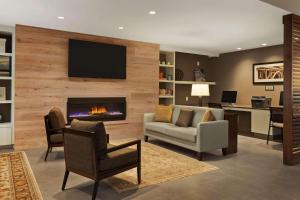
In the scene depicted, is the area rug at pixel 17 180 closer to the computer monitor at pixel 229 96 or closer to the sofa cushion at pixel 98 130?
the sofa cushion at pixel 98 130

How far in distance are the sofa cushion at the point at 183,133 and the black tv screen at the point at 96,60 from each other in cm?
203

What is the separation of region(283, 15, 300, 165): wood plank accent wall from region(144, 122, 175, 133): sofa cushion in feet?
7.14

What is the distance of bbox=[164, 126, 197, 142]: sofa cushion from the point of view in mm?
4324

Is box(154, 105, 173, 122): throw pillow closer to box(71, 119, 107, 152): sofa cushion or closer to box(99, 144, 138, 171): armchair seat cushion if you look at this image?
box(99, 144, 138, 171): armchair seat cushion

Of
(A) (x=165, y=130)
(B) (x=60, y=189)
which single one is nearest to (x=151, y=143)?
(A) (x=165, y=130)

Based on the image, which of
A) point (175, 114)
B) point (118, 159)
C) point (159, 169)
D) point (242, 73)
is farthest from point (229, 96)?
point (118, 159)

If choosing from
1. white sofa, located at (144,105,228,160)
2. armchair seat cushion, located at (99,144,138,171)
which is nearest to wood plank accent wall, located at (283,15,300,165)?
white sofa, located at (144,105,228,160)

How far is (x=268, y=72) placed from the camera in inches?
266

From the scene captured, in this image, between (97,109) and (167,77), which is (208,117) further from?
(167,77)

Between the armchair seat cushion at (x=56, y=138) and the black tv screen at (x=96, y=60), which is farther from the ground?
the black tv screen at (x=96, y=60)

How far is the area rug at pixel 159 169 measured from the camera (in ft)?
10.3

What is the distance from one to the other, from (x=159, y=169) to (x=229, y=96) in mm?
4688

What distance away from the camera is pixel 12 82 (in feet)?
16.1

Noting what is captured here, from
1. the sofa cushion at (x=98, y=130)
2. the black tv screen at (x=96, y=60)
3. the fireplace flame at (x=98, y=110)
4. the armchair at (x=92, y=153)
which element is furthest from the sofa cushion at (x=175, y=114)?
the sofa cushion at (x=98, y=130)
